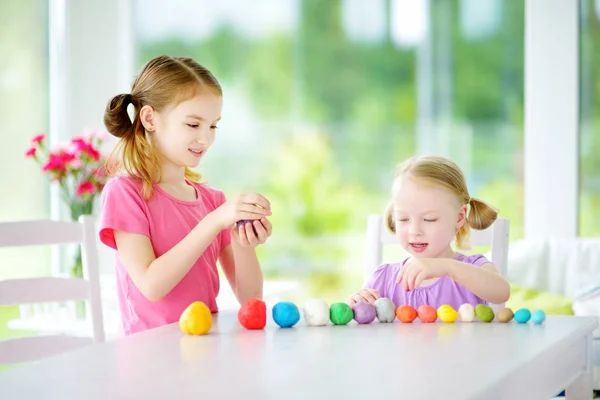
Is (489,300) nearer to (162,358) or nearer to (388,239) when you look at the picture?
(388,239)

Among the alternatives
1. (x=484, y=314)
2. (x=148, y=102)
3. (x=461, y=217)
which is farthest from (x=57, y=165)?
(x=484, y=314)

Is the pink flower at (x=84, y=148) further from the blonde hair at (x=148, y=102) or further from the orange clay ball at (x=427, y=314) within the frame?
the orange clay ball at (x=427, y=314)

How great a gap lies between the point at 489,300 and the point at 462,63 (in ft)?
9.99

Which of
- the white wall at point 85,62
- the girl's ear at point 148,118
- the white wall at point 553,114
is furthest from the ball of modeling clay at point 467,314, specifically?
the white wall at point 85,62

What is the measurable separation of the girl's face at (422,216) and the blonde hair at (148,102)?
0.42m

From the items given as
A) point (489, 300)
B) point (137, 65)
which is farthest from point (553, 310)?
point (137, 65)

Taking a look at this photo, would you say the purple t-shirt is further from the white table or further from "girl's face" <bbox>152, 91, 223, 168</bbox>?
"girl's face" <bbox>152, 91, 223, 168</bbox>

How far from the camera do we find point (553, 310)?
3.40m

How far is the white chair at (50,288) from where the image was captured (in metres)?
1.85

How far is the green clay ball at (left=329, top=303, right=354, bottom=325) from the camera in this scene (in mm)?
1459

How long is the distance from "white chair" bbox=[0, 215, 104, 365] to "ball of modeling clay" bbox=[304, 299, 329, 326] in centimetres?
60

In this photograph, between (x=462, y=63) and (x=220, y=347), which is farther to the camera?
(x=462, y=63)

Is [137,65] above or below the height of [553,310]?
above

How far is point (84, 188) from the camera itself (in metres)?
3.43
